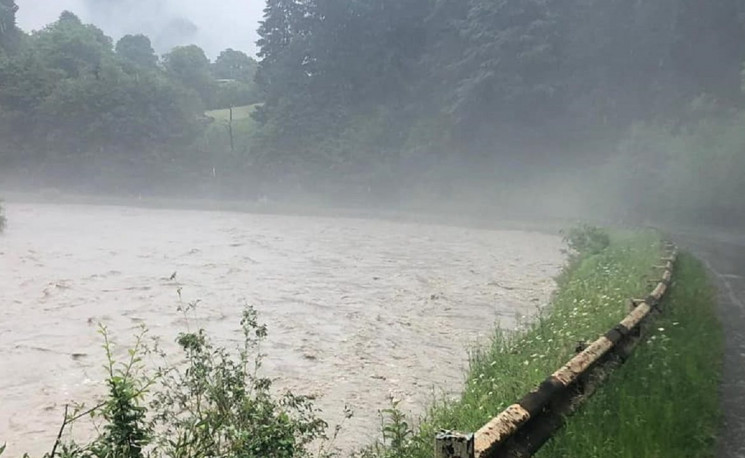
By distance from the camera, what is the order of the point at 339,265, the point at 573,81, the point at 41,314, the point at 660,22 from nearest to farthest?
the point at 41,314 < the point at 339,265 < the point at 660,22 < the point at 573,81

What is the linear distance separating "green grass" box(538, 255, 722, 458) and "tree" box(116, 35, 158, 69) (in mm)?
137200

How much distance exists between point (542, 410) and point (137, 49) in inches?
5878

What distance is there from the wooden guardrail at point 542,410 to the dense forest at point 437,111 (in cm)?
2734

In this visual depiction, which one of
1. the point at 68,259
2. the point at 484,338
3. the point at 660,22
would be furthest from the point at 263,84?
the point at 484,338

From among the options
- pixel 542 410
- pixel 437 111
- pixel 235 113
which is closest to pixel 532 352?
pixel 542 410

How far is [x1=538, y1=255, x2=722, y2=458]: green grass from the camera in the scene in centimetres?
506

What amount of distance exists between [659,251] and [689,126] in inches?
941

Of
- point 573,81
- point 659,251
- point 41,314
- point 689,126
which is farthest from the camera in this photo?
point 573,81

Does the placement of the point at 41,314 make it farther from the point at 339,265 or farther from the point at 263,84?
the point at 263,84

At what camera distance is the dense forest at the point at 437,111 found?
1582 inches

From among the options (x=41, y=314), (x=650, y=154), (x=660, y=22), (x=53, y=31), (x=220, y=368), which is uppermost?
(x=53, y=31)

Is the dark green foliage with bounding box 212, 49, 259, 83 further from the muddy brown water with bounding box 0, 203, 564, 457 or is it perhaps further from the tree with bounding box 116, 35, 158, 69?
the muddy brown water with bounding box 0, 203, 564, 457

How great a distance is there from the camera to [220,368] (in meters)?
6.82

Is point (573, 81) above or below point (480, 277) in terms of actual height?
above
